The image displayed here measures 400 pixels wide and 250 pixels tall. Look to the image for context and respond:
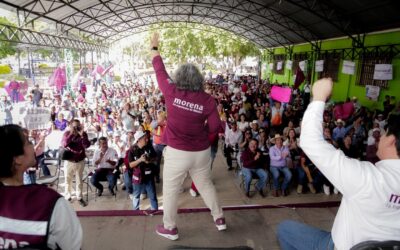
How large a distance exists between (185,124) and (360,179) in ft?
5.24

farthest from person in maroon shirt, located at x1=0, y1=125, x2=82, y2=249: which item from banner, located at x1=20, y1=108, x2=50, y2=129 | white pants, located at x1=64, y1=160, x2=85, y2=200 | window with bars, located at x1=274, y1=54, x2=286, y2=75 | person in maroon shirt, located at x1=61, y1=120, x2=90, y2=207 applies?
window with bars, located at x1=274, y1=54, x2=286, y2=75

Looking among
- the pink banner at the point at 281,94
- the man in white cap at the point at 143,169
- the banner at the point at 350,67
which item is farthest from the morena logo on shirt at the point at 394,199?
the banner at the point at 350,67

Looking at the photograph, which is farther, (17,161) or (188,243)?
(188,243)

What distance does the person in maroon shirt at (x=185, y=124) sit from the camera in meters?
2.65

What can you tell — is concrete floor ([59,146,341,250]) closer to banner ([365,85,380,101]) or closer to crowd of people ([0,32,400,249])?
crowd of people ([0,32,400,249])

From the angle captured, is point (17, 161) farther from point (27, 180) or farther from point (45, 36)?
point (45, 36)

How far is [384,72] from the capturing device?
1124 cm

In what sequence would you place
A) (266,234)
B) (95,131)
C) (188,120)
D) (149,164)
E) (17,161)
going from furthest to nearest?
(95,131), (149,164), (266,234), (188,120), (17,161)

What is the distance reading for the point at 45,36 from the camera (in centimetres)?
1616

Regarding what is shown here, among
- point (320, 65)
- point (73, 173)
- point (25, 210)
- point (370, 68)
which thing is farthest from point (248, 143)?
point (320, 65)

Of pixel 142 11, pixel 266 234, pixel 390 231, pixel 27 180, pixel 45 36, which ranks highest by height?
pixel 142 11

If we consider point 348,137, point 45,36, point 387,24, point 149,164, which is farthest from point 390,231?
point 45,36

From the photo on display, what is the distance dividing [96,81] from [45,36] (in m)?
3.79

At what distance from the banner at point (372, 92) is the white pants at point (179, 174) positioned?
11647 millimetres
